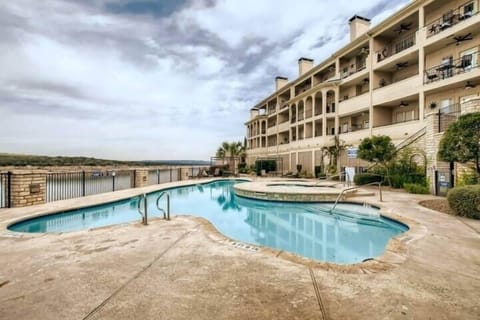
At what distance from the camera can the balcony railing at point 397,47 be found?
15.8 metres

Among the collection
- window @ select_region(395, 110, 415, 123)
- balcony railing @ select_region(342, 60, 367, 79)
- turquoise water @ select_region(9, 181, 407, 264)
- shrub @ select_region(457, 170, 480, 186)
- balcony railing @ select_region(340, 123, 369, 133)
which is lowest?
turquoise water @ select_region(9, 181, 407, 264)

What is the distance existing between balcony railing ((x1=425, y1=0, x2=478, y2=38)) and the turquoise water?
461 inches

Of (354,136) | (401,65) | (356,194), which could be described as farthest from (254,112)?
(356,194)

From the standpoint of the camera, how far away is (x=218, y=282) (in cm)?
289

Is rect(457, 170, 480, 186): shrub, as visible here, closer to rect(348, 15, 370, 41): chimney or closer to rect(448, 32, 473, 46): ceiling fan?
rect(448, 32, 473, 46): ceiling fan

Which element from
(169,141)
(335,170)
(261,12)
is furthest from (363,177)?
(169,141)

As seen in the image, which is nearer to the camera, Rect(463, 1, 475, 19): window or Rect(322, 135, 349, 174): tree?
Rect(463, 1, 475, 19): window

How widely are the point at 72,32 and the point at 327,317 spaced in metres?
12.1

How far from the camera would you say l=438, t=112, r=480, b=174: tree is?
746 cm

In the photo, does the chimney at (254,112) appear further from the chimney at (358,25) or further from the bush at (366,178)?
the bush at (366,178)

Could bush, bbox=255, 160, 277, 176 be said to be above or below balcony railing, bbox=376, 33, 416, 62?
below

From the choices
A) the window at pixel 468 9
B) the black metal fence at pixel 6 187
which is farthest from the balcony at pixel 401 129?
the black metal fence at pixel 6 187

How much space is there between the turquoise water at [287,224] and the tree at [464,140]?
3.12m

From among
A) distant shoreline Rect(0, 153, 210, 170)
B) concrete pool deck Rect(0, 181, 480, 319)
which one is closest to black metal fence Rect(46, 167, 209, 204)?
concrete pool deck Rect(0, 181, 480, 319)
